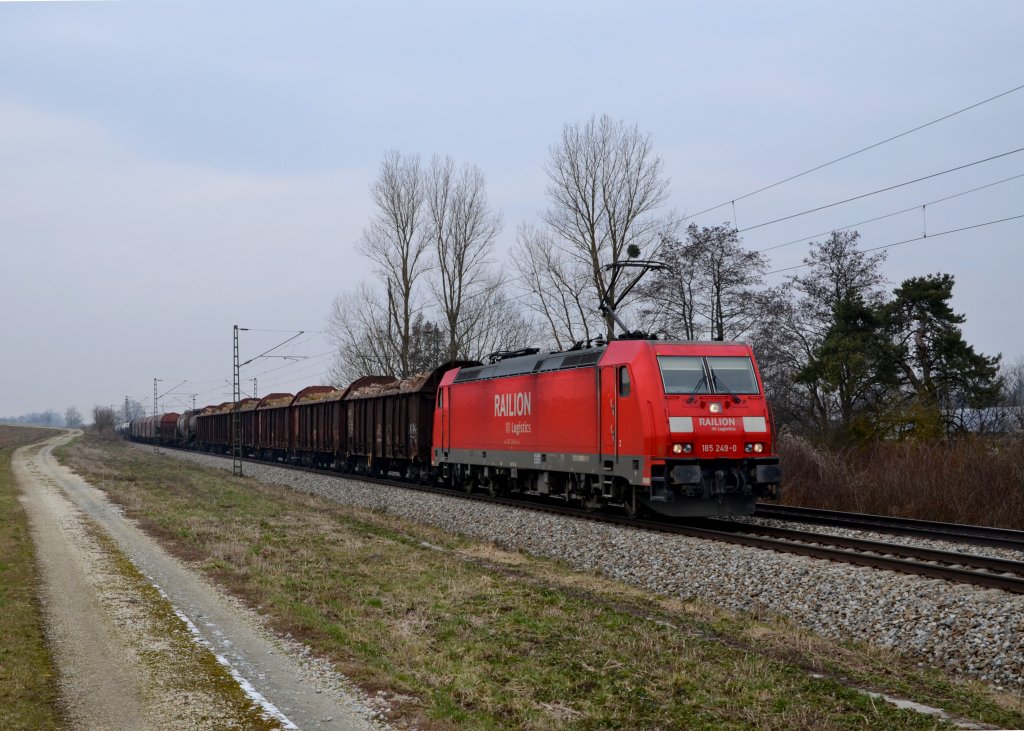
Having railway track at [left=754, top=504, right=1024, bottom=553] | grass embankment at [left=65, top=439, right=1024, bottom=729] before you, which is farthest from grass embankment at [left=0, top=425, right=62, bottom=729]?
railway track at [left=754, top=504, right=1024, bottom=553]

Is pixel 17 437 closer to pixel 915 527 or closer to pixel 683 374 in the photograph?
pixel 683 374

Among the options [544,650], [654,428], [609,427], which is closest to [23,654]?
[544,650]

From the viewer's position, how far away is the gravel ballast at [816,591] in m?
7.78

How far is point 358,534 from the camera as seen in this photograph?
49.7ft

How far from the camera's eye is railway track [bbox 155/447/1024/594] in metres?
9.71

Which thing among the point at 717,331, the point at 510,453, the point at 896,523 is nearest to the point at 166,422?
the point at 717,331

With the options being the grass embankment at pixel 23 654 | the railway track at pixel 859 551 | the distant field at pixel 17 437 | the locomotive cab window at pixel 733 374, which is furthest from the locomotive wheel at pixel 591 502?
the distant field at pixel 17 437

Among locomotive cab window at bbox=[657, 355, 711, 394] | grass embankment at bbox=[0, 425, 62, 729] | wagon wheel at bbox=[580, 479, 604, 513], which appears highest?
locomotive cab window at bbox=[657, 355, 711, 394]

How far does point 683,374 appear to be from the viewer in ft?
50.4

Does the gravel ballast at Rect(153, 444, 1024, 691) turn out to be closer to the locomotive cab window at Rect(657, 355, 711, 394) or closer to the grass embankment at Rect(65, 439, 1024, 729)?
the grass embankment at Rect(65, 439, 1024, 729)

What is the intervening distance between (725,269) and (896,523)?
62.6 ft

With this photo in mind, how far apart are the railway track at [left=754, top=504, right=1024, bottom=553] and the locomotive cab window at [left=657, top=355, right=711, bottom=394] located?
3.37 metres

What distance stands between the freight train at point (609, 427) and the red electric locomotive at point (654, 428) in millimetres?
21

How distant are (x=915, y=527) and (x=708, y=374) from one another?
168 inches
